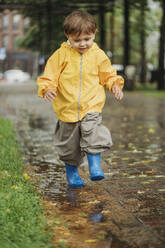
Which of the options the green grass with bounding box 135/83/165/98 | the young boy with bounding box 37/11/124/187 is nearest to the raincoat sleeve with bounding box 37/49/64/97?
the young boy with bounding box 37/11/124/187

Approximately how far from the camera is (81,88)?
4.42 meters

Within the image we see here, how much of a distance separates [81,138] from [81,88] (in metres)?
0.45

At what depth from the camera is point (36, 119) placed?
11820 mm

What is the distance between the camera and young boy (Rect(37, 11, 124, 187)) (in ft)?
14.3

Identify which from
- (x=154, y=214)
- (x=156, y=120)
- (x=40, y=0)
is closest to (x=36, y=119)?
(x=156, y=120)

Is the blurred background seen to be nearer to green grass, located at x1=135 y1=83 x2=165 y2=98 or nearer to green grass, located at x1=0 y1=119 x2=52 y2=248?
green grass, located at x1=135 y1=83 x2=165 y2=98

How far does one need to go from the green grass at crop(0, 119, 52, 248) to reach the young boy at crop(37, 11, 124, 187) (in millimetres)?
619

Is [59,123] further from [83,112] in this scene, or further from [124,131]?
[124,131]

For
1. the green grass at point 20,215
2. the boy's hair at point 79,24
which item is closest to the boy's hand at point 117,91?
the boy's hair at point 79,24

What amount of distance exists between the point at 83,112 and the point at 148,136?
4.10 m

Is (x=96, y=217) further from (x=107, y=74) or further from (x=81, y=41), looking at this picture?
(x=81, y=41)

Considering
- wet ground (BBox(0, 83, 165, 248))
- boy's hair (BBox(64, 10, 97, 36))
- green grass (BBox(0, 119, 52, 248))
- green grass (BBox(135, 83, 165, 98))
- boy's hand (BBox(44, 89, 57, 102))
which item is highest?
boy's hair (BBox(64, 10, 97, 36))

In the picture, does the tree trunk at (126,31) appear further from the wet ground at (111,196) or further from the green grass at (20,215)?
the green grass at (20,215)

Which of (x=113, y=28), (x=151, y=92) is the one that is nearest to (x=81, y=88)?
(x=151, y=92)
